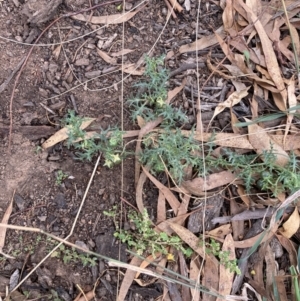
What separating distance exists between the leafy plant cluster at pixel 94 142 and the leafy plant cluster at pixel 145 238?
0.79 ft

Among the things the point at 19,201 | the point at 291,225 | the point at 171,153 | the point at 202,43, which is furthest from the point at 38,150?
the point at 291,225

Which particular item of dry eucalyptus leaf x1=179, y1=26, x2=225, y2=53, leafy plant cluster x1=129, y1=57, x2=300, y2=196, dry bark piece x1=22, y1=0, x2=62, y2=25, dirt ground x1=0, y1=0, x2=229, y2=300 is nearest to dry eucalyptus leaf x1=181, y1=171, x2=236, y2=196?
leafy plant cluster x1=129, y1=57, x2=300, y2=196

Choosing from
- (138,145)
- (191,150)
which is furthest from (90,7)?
(191,150)

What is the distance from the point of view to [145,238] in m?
1.88

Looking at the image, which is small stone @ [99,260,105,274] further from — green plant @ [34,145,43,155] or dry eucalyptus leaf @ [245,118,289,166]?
dry eucalyptus leaf @ [245,118,289,166]

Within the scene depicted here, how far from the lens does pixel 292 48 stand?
209cm

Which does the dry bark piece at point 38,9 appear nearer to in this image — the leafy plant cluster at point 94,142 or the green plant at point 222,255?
the leafy plant cluster at point 94,142

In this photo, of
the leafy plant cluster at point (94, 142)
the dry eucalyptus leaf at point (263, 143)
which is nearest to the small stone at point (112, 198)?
the leafy plant cluster at point (94, 142)

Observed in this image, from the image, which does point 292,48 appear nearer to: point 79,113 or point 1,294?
point 79,113

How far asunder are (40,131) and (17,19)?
1.71ft

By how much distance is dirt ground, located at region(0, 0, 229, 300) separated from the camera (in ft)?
6.23

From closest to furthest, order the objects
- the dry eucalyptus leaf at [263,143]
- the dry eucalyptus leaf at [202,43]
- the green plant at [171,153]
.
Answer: the green plant at [171,153] < the dry eucalyptus leaf at [263,143] < the dry eucalyptus leaf at [202,43]

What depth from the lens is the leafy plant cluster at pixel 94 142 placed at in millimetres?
1854

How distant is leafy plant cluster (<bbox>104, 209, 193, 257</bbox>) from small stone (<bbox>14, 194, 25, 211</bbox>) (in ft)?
1.18
